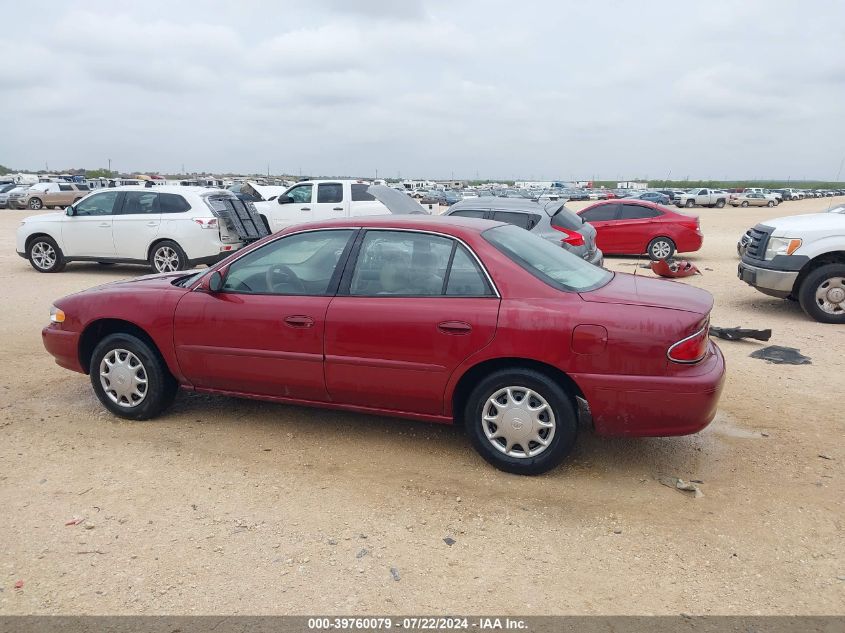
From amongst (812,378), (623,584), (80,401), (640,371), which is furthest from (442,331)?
(812,378)

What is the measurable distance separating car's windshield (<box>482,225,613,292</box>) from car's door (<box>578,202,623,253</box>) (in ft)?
36.9

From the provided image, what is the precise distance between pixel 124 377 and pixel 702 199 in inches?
2180

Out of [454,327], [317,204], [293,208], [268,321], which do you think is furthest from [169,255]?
[454,327]

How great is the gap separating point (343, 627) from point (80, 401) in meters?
3.69

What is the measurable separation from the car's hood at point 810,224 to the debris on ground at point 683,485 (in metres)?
5.92

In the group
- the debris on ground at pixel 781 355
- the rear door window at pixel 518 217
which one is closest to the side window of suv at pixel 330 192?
the rear door window at pixel 518 217

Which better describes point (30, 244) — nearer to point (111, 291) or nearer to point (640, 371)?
point (111, 291)

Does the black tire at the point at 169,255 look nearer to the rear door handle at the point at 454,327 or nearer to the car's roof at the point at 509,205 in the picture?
the car's roof at the point at 509,205

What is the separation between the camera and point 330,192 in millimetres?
16391

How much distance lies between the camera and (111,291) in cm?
500

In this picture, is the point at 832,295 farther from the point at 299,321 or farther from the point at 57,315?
the point at 57,315

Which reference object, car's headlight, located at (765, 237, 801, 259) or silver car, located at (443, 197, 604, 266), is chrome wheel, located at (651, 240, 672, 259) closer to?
silver car, located at (443, 197, 604, 266)

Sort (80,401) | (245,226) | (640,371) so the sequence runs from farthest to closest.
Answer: (245,226)
(80,401)
(640,371)

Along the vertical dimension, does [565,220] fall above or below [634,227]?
above
